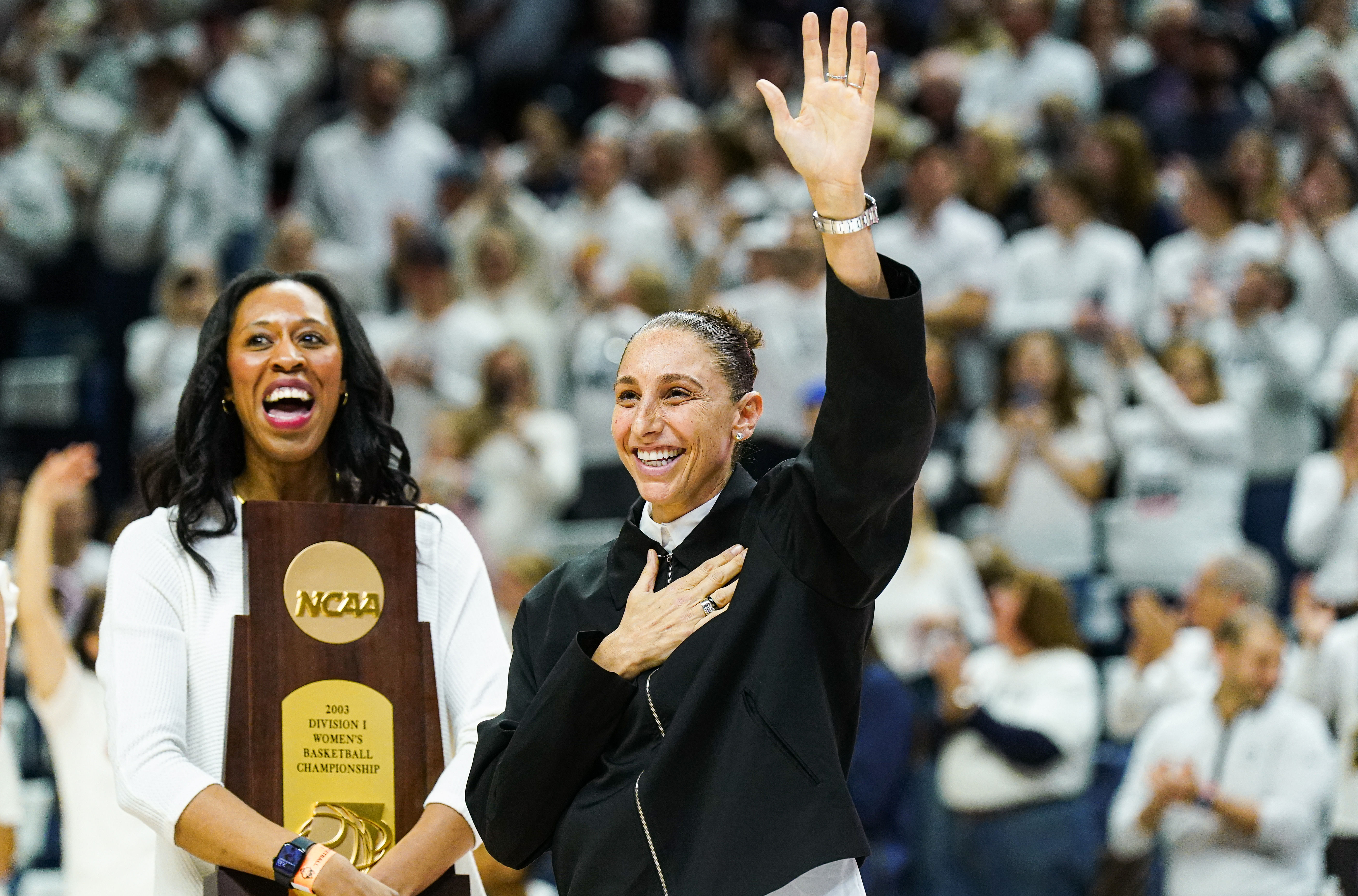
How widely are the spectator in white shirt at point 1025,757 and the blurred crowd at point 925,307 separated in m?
0.01

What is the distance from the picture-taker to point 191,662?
3182 mm

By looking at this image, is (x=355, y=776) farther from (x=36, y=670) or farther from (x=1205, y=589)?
(x=1205, y=589)

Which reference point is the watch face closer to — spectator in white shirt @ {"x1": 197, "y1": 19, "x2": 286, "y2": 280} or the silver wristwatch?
the silver wristwatch

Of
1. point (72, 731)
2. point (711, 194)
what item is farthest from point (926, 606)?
point (72, 731)

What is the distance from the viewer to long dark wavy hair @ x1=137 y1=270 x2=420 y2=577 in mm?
3428

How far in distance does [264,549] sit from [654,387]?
82cm

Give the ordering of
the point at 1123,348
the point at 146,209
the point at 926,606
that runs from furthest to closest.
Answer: the point at 146,209, the point at 1123,348, the point at 926,606

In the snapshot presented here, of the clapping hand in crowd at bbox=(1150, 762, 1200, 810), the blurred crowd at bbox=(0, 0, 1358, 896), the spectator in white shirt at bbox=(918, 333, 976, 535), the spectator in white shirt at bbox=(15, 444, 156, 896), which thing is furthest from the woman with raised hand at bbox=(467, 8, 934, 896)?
the spectator in white shirt at bbox=(918, 333, 976, 535)

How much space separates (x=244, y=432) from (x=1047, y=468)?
5251 millimetres

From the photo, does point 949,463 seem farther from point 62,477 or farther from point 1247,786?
point 62,477

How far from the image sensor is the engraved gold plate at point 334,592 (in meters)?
3.20

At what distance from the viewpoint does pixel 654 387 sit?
9.52ft

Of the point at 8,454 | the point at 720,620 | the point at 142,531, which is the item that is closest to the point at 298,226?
the point at 8,454

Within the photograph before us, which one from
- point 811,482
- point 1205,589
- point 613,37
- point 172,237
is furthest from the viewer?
point 613,37
